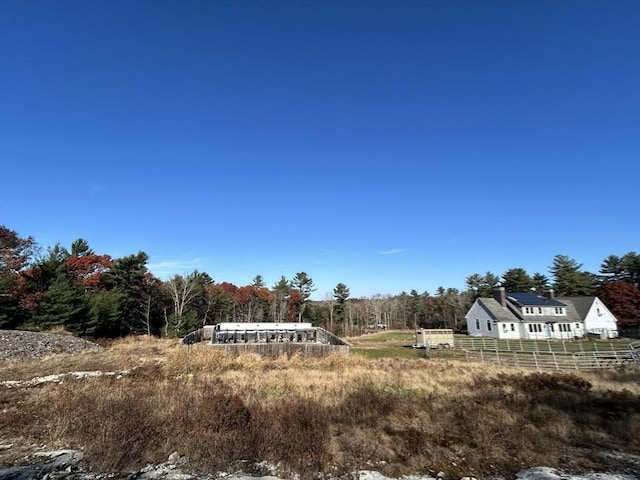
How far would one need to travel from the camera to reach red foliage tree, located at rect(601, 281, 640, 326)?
2040 inches

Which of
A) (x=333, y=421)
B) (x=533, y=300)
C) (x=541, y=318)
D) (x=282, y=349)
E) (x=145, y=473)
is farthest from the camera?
(x=533, y=300)

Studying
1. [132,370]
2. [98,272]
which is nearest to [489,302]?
[132,370]

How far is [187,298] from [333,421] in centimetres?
4914

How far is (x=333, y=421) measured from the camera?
9570mm

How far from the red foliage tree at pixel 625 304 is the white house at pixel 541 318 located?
2177 mm

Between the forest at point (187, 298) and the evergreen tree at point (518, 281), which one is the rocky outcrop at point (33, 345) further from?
the evergreen tree at point (518, 281)

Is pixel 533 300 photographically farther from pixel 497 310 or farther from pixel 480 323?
pixel 480 323

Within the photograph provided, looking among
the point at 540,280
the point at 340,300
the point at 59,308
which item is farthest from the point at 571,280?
the point at 59,308

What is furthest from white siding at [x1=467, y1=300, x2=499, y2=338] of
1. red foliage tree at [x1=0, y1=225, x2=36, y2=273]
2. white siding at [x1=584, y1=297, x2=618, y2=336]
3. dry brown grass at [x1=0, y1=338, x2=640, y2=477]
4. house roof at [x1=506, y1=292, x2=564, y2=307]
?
red foliage tree at [x1=0, y1=225, x2=36, y2=273]

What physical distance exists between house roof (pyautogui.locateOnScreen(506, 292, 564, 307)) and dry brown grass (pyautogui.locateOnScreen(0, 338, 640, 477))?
121 ft

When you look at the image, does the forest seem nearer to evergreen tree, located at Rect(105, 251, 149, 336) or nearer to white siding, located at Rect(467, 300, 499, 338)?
evergreen tree, located at Rect(105, 251, 149, 336)

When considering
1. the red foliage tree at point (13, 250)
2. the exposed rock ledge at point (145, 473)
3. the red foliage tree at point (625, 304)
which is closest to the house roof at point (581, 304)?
the red foliage tree at point (625, 304)

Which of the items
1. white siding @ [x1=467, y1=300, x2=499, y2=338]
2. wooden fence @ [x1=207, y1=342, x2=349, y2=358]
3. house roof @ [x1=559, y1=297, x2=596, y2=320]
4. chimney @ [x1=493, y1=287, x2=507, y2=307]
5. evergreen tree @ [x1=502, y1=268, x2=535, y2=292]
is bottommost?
wooden fence @ [x1=207, y1=342, x2=349, y2=358]

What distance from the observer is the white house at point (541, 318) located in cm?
4762
